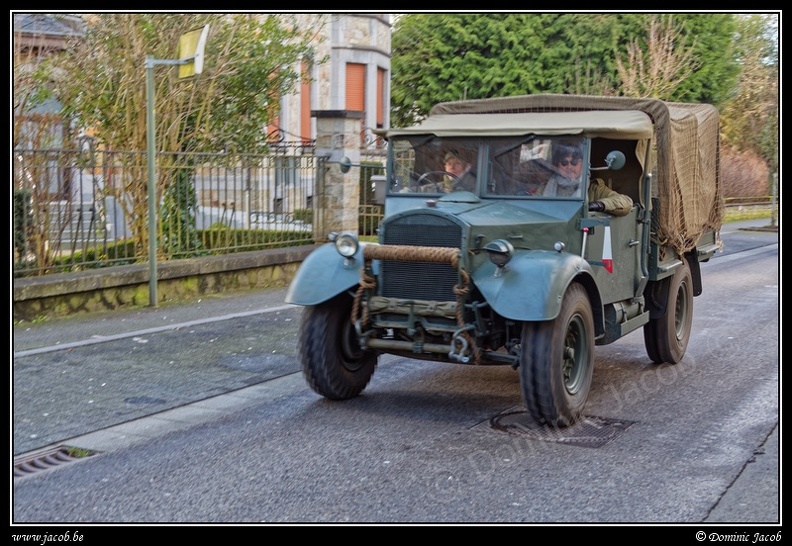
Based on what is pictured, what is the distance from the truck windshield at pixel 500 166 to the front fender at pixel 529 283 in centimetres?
84

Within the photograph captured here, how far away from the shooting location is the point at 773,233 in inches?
1118

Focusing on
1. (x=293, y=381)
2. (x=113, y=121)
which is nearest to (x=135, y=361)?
(x=293, y=381)

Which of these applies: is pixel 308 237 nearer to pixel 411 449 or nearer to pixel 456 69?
pixel 411 449

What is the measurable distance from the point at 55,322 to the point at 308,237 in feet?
17.6

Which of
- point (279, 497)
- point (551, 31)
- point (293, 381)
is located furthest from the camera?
point (551, 31)

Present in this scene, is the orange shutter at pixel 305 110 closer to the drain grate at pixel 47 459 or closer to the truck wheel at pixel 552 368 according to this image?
the truck wheel at pixel 552 368

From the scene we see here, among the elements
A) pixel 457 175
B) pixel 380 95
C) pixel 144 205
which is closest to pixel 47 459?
pixel 457 175

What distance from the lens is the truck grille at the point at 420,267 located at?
6727 mm

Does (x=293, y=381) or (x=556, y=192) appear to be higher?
(x=556, y=192)

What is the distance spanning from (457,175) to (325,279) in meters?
1.37

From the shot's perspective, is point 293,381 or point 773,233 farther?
point 773,233

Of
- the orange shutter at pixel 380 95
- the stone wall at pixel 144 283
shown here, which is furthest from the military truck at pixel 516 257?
the orange shutter at pixel 380 95

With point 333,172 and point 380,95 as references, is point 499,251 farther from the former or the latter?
point 380,95

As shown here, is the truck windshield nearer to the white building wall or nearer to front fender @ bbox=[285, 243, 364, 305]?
front fender @ bbox=[285, 243, 364, 305]
